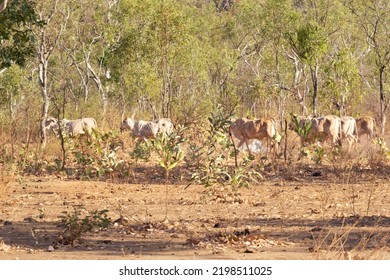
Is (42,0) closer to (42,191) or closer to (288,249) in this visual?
(42,191)

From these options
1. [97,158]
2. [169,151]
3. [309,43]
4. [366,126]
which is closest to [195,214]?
[169,151]

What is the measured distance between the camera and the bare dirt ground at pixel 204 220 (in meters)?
7.60

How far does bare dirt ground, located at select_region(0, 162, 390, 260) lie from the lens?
760 cm

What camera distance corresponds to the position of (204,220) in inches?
373

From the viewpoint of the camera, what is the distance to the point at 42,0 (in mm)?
27547

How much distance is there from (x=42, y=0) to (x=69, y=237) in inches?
809

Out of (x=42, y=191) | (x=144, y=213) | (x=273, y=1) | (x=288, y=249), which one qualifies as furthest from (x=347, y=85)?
(x=288, y=249)

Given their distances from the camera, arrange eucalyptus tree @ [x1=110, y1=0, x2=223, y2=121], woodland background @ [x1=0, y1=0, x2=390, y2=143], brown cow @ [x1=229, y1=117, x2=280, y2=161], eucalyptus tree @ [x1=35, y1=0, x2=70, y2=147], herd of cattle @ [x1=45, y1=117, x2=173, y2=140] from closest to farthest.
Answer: brown cow @ [x1=229, y1=117, x2=280, y2=161] → herd of cattle @ [x1=45, y1=117, x2=173, y2=140] → woodland background @ [x1=0, y1=0, x2=390, y2=143] → eucalyptus tree @ [x1=35, y1=0, x2=70, y2=147] → eucalyptus tree @ [x1=110, y1=0, x2=223, y2=121]

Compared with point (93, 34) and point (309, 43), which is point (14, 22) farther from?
point (93, 34)

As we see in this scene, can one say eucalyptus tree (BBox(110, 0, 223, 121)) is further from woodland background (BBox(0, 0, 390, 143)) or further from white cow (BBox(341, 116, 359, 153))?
white cow (BBox(341, 116, 359, 153))

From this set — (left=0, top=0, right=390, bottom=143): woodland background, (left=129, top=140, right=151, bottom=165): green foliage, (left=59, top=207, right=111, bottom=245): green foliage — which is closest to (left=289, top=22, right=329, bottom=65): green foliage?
(left=0, top=0, right=390, bottom=143): woodland background

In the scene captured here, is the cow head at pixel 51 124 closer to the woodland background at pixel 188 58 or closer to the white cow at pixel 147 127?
the woodland background at pixel 188 58

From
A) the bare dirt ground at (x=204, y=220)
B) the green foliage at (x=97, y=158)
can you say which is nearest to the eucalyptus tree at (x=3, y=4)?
the bare dirt ground at (x=204, y=220)

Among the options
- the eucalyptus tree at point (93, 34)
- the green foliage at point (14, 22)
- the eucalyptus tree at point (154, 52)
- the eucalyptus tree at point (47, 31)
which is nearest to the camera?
the green foliage at point (14, 22)
